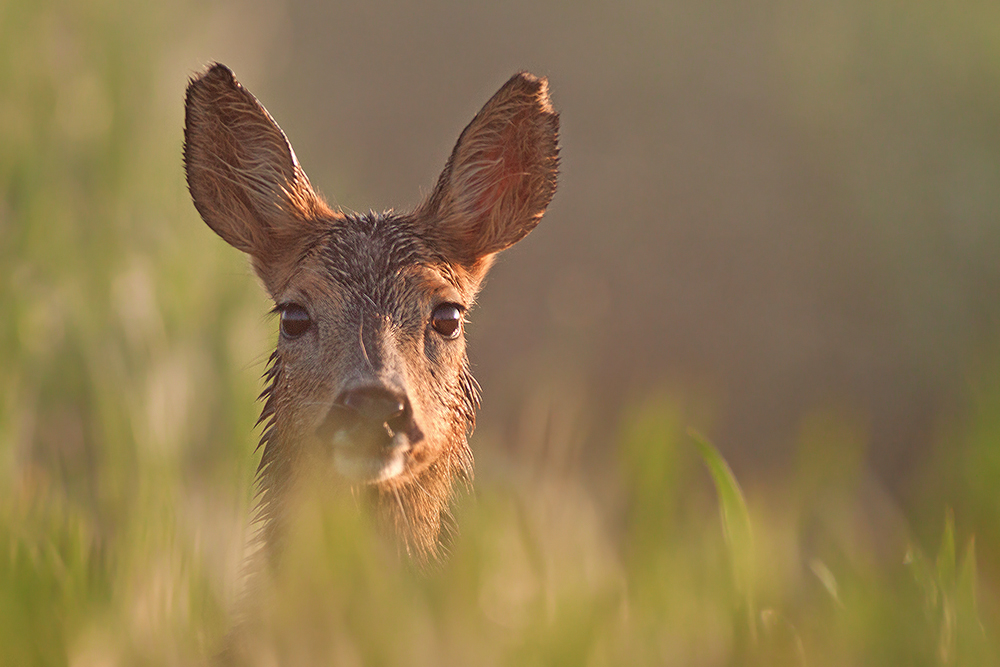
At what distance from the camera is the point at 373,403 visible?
2.67 m

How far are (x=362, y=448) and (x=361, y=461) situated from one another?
0.04 meters

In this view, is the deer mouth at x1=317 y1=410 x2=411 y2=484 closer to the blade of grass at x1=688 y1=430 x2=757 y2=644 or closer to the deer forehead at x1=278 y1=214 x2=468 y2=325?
the deer forehead at x1=278 y1=214 x2=468 y2=325

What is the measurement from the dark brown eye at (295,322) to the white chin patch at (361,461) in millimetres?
643

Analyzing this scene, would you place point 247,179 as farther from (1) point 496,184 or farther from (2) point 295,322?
(1) point 496,184

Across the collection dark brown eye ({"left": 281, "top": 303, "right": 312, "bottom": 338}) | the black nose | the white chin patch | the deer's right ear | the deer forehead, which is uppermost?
the deer's right ear

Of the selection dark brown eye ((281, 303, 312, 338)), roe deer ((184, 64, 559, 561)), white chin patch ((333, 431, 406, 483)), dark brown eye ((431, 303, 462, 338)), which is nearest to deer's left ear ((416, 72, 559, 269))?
roe deer ((184, 64, 559, 561))

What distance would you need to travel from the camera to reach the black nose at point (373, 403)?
2.66m

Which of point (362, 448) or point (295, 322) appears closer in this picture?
point (362, 448)

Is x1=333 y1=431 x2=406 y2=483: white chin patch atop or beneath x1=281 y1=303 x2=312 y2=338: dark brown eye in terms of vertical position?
beneath

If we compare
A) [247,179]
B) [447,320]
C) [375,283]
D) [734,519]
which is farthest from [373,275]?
[734,519]

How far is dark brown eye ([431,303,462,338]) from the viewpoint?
3.28 meters

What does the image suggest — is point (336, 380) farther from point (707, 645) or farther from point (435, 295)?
point (707, 645)

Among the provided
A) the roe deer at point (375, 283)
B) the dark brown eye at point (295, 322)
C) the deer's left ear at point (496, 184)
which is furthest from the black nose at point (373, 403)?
the deer's left ear at point (496, 184)

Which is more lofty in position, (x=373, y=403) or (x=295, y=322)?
(x=295, y=322)
